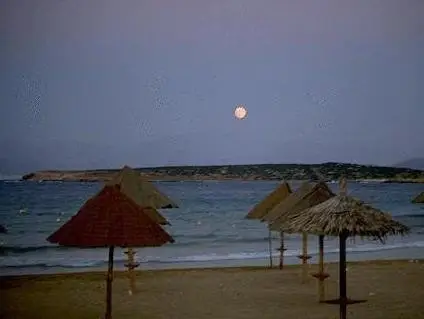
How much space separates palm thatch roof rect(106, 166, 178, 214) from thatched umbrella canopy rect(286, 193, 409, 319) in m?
2.26

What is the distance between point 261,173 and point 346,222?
6.19 m

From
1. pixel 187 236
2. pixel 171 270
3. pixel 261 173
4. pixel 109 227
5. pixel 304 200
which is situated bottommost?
pixel 187 236

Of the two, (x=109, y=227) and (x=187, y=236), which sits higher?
(x=109, y=227)

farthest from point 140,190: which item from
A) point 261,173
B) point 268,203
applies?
point 261,173

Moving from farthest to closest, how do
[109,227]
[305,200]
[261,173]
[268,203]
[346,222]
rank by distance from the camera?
[261,173], [268,203], [305,200], [346,222], [109,227]

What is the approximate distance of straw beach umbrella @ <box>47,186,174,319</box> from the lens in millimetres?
4715

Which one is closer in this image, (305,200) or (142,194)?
(305,200)

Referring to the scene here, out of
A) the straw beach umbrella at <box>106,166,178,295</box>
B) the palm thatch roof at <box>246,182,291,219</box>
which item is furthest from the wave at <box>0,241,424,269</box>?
the straw beach umbrella at <box>106,166,178,295</box>

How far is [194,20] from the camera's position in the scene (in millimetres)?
8383

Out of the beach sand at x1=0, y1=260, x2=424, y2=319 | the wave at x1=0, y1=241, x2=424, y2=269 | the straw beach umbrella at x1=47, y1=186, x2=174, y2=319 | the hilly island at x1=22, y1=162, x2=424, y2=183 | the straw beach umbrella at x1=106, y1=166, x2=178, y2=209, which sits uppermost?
the hilly island at x1=22, y1=162, x2=424, y2=183

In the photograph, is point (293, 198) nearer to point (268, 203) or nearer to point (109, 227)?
point (268, 203)

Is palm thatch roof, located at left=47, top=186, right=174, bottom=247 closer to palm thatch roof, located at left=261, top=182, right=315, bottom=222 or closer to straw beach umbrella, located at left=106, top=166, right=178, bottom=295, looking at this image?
straw beach umbrella, located at left=106, top=166, right=178, bottom=295

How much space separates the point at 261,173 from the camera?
36.9 ft

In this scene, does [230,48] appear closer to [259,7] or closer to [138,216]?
[259,7]
